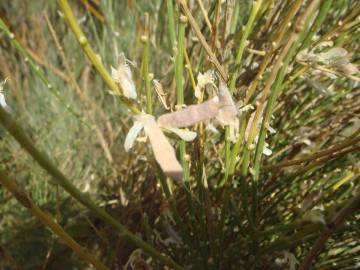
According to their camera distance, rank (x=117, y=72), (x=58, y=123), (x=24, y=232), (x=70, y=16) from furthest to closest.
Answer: (x=58, y=123) < (x=24, y=232) < (x=117, y=72) < (x=70, y=16)

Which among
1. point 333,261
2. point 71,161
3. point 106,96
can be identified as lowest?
point 333,261

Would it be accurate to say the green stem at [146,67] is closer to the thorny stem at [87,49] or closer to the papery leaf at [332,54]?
the thorny stem at [87,49]

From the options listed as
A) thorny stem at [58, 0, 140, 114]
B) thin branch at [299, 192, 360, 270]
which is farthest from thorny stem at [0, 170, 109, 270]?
thin branch at [299, 192, 360, 270]

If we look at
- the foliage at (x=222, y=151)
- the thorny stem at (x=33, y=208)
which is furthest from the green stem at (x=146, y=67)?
the thorny stem at (x=33, y=208)

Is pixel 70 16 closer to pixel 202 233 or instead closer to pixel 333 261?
pixel 202 233

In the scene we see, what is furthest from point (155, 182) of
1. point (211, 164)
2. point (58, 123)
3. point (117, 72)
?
point (58, 123)

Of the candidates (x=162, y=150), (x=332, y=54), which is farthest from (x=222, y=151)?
(x=162, y=150)

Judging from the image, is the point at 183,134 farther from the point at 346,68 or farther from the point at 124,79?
the point at 346,68
